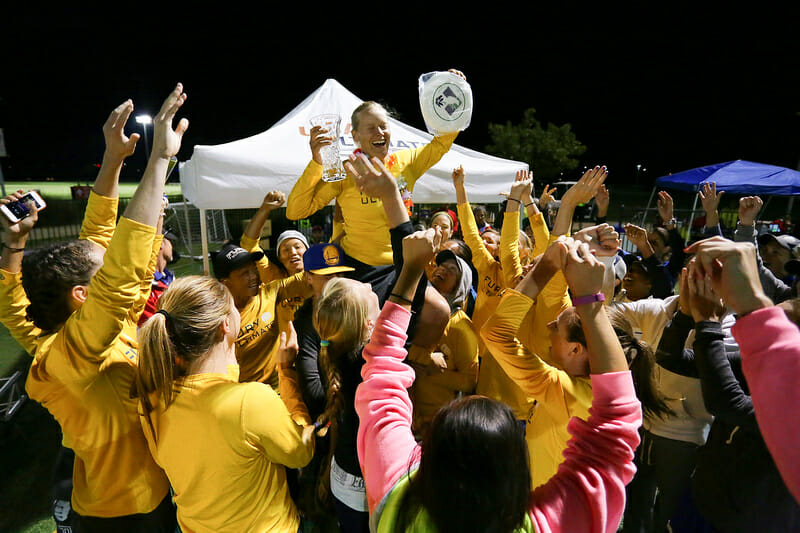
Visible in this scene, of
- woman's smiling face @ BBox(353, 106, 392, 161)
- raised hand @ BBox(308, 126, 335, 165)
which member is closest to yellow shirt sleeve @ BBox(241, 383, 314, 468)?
raised hand @ BBox(308, 126, 335, 165)

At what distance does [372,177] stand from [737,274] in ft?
3.12

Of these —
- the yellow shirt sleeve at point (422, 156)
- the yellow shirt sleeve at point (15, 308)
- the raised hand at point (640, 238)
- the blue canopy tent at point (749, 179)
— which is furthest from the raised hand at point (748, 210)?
the blue canopy tent at point (749, 179)

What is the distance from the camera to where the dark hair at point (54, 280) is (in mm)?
1510

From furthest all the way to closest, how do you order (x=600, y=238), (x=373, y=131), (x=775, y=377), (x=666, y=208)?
(x=666, y=208), (x=373, y=131), (x=600, y=238), (x=775, y=377)

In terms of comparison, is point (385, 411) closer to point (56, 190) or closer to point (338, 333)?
point (338, 333)

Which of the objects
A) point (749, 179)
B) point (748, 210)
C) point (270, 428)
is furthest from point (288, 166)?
point (749, 179)

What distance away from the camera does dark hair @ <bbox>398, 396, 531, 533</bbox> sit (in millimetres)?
790

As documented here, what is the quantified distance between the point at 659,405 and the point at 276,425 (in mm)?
1526

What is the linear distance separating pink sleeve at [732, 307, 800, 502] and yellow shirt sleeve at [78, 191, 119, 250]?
92.7 inches

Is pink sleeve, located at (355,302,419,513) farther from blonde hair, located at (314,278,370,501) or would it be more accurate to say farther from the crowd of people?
blonde hair, located at (314,278,370,501)

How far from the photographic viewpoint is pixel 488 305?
312 centimetres

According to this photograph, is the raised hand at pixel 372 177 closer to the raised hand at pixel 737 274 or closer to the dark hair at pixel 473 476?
the dark hair at pixel 473 476

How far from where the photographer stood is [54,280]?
1516 millimetres

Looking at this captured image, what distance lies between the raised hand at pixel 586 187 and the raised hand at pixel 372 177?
4.40ft
